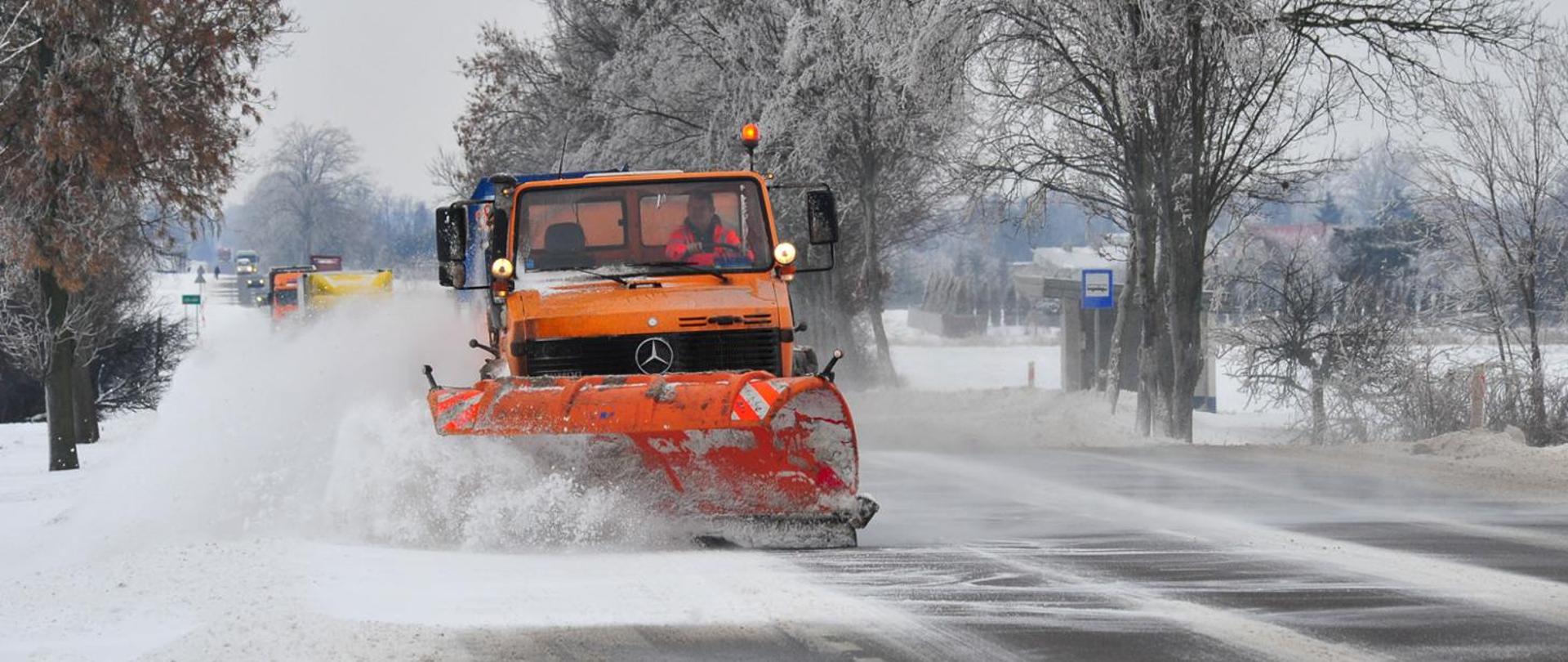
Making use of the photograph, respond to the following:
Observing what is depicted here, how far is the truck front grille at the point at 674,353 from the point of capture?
11.3 meters

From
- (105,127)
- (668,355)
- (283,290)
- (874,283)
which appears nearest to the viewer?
(668,355)

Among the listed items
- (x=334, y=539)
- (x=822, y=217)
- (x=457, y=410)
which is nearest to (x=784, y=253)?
(x=822, y=217)

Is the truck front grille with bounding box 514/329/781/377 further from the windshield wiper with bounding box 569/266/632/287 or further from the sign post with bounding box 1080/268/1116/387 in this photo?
the sign post with bounding box 1080/268/1116/387

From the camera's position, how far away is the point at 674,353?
11281 mm

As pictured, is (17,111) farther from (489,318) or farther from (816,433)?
(816,433)

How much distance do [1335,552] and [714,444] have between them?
3442mm

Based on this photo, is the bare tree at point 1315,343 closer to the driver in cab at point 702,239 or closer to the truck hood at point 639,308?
the driver in cab at point 702,239

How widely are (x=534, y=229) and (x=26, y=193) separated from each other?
11.6 metres

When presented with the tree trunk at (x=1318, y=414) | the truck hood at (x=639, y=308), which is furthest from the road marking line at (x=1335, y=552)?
the tree trunk at (x=1318, y=414)

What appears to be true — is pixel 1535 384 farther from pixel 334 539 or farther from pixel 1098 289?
pixel 334 539

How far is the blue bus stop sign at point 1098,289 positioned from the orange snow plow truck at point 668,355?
17895 mm

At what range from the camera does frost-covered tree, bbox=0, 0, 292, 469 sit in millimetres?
20922

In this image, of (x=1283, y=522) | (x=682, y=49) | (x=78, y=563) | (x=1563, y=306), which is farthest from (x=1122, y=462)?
(x=682, y=49)

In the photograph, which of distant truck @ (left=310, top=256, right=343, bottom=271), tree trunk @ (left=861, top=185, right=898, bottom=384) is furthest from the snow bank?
distant truck @ (left=310, top=256, right=343, bottom=271)
